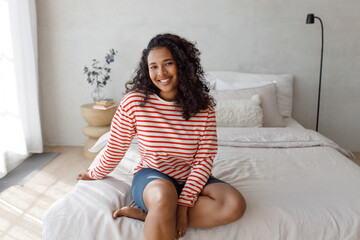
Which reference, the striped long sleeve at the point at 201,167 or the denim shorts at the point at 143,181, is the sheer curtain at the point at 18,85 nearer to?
the denim shorts at the point at 143,181

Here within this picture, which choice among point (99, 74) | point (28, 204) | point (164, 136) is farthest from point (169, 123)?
point (99, 74)

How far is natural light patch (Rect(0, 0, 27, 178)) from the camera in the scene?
2.77m

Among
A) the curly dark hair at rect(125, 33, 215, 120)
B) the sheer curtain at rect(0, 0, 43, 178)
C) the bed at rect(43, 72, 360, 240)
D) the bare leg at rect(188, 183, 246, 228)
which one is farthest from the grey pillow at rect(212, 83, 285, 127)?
the sheer curtain at rect(0, 0, 43, 178)

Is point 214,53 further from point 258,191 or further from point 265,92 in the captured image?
point 258,191

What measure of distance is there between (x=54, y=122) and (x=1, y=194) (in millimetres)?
1258

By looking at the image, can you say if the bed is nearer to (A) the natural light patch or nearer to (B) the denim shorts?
(B) the denim shorts

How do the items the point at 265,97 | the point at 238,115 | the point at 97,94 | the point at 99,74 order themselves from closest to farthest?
the point at 238,115 → the point at 265,97 → the point at 97,94 → the point at 99,74

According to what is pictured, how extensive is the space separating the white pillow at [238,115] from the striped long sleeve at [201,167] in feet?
3.32

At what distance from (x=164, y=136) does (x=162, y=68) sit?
0.30m

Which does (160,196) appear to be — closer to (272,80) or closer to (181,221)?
(181,221)

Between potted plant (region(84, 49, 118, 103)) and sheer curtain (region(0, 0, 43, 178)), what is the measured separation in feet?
1.70

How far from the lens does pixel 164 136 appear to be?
1.51 metres

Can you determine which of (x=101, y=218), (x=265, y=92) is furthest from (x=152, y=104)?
(x=265, y=92)

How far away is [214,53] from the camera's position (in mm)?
3301
